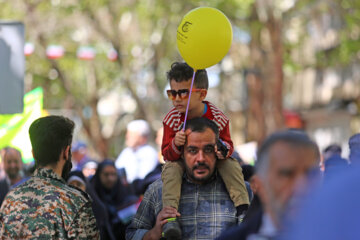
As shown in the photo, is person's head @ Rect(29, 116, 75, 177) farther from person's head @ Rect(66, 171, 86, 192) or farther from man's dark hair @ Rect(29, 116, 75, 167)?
person's head @ Rect(66, 171, 86, 192)

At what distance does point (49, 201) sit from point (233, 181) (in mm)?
1187

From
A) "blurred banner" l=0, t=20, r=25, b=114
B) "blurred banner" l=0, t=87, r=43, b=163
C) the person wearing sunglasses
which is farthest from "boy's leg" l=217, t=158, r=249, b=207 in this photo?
"blurred banner" l=0, t=87, r=43, b=163

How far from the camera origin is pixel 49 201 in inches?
160

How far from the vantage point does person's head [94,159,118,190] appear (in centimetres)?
890

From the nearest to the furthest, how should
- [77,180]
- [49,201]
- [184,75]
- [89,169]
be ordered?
1. [49,201]
2. [184,75]
3. [77,180]
4. [89,169]

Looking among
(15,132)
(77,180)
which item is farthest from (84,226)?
(15,132)

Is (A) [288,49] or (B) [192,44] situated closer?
(B) [192,44]

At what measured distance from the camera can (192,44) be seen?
195 inches

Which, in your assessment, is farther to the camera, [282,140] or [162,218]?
[162,218]

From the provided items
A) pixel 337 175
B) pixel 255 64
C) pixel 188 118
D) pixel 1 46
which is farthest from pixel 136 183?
pixel 255 64

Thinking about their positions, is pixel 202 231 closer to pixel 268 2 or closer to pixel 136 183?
pixel 136 183

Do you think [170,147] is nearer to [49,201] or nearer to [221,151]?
[221,151]

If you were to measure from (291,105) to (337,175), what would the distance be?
103 feet

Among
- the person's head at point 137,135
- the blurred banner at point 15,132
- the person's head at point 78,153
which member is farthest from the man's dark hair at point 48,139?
the person's head at point 78,153
